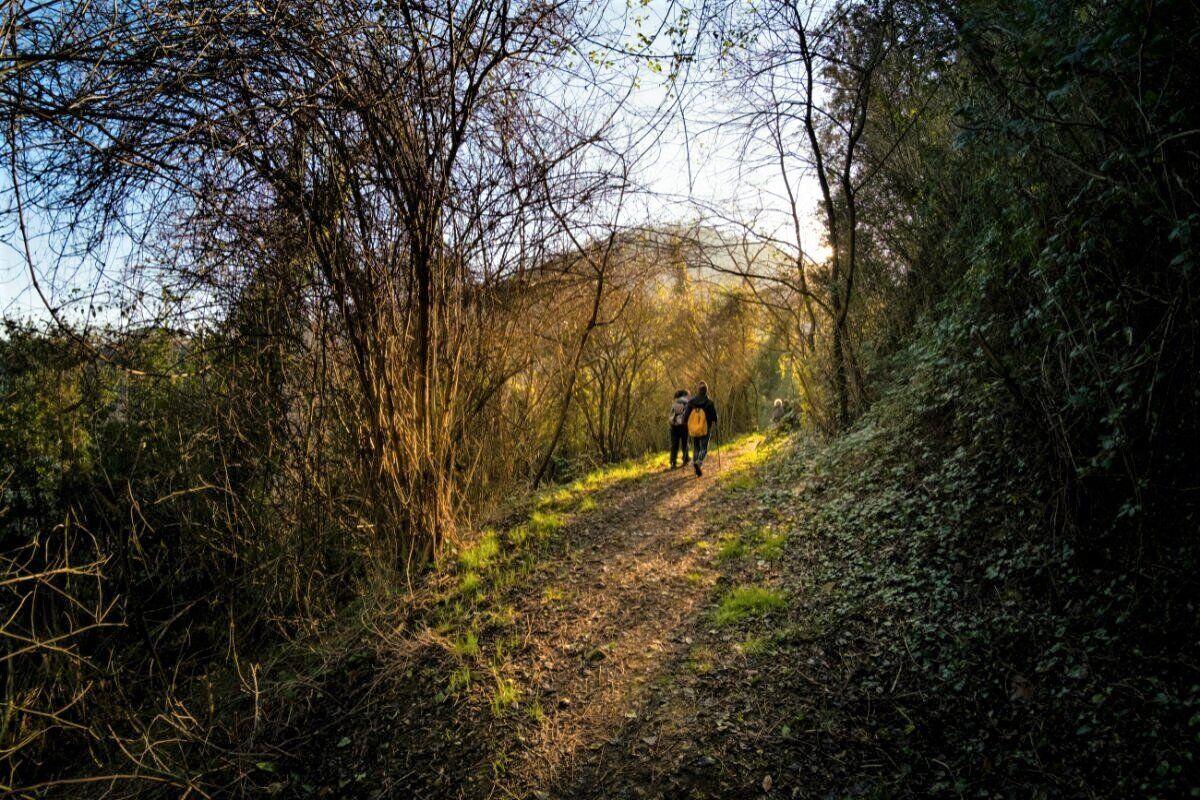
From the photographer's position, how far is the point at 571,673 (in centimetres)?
367

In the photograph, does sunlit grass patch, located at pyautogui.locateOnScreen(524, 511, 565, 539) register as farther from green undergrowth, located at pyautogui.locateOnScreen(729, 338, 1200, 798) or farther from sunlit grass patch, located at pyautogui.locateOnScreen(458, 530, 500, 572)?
green undergrowth, located at pyautogui.locateOnScreen(729, 338, 1200, 798)

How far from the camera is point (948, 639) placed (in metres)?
3.13

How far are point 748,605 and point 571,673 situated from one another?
1.40 m

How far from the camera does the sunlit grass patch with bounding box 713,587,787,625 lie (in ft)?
12.9

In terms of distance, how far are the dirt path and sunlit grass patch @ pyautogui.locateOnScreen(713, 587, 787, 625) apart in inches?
5.7

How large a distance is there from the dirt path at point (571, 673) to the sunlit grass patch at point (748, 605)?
0.48ft

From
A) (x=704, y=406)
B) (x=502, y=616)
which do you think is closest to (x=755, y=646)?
(x=502, y=616)

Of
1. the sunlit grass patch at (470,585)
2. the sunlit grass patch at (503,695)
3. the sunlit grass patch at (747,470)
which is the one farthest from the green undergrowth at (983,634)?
the sunlit grass patch at (747,470)

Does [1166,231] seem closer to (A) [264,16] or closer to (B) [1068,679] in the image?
(B) [1068,679]

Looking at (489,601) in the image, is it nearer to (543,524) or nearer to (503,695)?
(503,695)

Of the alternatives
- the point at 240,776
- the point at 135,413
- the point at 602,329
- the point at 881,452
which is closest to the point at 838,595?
the point at 881,452

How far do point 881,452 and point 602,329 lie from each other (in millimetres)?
8349

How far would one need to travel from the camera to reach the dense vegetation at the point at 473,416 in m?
2.58

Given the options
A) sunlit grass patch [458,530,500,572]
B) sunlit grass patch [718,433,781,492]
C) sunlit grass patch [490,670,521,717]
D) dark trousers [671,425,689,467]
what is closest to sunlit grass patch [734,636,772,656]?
sunlit grass patch [490,670,521,717]
